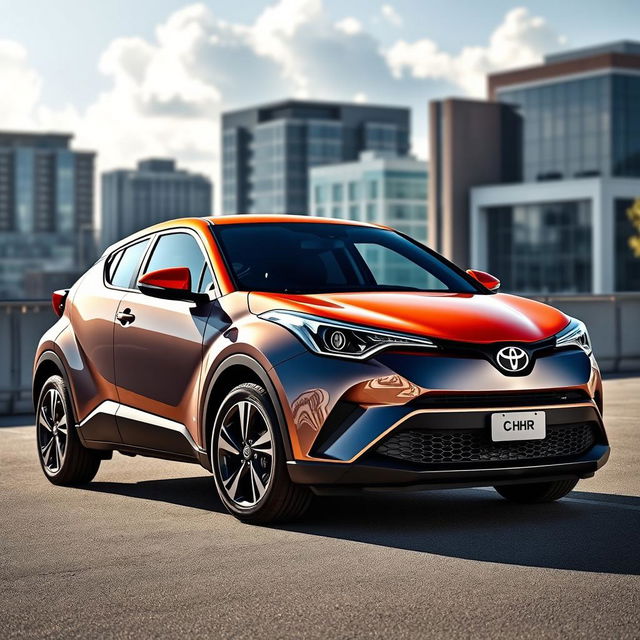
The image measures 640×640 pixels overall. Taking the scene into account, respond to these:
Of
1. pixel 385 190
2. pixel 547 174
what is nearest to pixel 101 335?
pixel 547 174

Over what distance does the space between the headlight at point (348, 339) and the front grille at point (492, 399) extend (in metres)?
0.26

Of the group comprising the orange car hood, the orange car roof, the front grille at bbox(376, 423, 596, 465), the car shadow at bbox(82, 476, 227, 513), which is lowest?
the car shadow at bbox(82, 476, 227, 513)

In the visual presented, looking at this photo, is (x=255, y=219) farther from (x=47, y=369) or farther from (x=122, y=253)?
(x=47, y=369)

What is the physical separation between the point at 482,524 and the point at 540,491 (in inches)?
31.6

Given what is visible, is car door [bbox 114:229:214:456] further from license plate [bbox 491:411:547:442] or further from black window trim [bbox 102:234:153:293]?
license plate [bbox 491:411:547:442]

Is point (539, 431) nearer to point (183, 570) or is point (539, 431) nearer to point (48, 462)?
point (183, 570)

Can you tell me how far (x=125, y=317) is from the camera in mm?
8250

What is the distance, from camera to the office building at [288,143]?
189 metres

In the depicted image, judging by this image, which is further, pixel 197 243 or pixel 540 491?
pixel 197 243

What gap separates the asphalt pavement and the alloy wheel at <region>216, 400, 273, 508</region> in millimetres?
180

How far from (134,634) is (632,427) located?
312 inches

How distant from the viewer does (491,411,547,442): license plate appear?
269 inches

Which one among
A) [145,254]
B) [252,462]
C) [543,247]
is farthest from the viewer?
[543,247]

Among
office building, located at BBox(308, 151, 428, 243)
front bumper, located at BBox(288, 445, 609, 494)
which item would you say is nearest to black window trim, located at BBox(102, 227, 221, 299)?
front bumper, located at BBox(288, 445, 609, 494)
